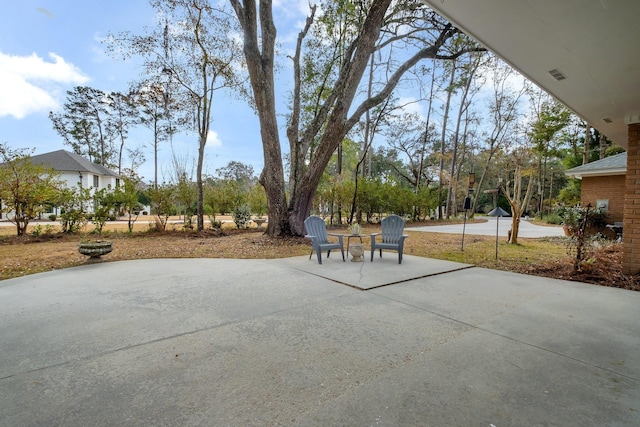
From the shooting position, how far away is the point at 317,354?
7.04 ft

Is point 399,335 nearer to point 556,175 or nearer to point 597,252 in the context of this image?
point 597,252

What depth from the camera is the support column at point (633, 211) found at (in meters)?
4.45

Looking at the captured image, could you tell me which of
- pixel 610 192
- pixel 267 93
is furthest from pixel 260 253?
pixel 610 192

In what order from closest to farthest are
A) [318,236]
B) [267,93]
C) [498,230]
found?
[318,236], [267,93], [498,230]

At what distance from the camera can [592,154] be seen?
764 inches

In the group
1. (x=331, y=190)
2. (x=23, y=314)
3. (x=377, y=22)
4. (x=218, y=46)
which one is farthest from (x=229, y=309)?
(x=331, y=190)

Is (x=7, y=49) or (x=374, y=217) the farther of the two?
(x=374, y=217)

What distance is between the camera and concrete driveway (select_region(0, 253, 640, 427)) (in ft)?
5.09

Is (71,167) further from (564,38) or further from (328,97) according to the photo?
(564,38)

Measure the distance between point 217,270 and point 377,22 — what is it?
21.6 feet

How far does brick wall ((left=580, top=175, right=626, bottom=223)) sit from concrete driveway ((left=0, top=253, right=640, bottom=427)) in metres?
8.32

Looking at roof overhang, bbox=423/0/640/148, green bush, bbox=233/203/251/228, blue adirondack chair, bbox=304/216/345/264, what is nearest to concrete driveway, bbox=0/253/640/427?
blue adirondack chair, bbox=304/216/345/264

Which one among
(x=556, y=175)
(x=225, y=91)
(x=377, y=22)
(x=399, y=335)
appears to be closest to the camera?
(x=399, y=335)

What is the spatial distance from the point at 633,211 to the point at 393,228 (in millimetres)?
3631
